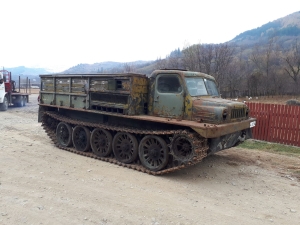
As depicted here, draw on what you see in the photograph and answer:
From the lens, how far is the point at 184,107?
740 centimetres

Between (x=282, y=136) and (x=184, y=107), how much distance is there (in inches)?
223

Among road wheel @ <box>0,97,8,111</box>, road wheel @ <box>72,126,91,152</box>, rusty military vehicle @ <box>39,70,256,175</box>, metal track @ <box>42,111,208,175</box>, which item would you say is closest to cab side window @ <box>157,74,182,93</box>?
rusty military vehicle @ <box>39,70,256,175</box>

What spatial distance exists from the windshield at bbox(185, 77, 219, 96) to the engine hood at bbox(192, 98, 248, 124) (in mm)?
362

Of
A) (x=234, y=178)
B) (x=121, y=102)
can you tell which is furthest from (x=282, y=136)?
(x=121, y=102)

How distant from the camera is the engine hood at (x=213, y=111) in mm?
6867

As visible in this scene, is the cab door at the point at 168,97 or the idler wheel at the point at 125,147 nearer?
the cab door at the point at 168,97

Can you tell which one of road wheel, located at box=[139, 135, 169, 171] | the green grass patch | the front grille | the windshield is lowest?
the green grass patch

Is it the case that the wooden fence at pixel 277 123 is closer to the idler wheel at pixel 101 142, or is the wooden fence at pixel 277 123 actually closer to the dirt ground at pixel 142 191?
the dirt ground at pixel 142 191

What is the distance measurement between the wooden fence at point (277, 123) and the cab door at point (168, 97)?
556cm

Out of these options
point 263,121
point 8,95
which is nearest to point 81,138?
point 263,121

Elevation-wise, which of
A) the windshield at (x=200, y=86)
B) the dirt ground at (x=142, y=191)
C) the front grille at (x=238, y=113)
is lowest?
the dirt ground at (x=142, y=191)

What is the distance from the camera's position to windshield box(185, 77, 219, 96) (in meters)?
7.62

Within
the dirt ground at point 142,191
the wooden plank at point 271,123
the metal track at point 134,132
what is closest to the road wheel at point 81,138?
the metal track at point 134,132

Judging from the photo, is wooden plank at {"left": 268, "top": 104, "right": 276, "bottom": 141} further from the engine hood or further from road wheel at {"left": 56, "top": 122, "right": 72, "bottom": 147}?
road wheel at {"left": 56, "top": 122, "right": 72, "bottom": 147}
